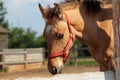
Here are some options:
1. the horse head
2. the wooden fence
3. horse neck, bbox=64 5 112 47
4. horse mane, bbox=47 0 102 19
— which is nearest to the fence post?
the horse head

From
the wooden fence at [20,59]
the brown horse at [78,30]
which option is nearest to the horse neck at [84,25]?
the brown horse at [78,30]

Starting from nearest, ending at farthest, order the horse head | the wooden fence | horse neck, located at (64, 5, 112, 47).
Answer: the horse head
horse neck, located at (64, 5, 112, 47)
the wooden fence

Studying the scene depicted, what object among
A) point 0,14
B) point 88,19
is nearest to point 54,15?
point 88,19

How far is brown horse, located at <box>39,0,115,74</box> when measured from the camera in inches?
192

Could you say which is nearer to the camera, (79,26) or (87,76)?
(87,76)

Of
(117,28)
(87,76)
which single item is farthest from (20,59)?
(117,28)

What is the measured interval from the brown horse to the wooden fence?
13605 mm

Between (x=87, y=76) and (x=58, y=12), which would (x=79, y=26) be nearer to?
(x=58, y=12)

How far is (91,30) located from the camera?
17.5 feet

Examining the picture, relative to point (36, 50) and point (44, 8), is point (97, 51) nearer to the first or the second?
point (44, 8)

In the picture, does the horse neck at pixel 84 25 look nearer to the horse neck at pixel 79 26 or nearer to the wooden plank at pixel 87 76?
the horse neck at pixel 79 26

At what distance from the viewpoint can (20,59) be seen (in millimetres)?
20188

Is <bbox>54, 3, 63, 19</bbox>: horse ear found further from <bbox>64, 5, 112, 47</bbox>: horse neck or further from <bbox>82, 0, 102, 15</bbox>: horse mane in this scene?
<bbox>82, 0, 102, 15</bbox>: horse mane

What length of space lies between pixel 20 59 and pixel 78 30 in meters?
15.1
